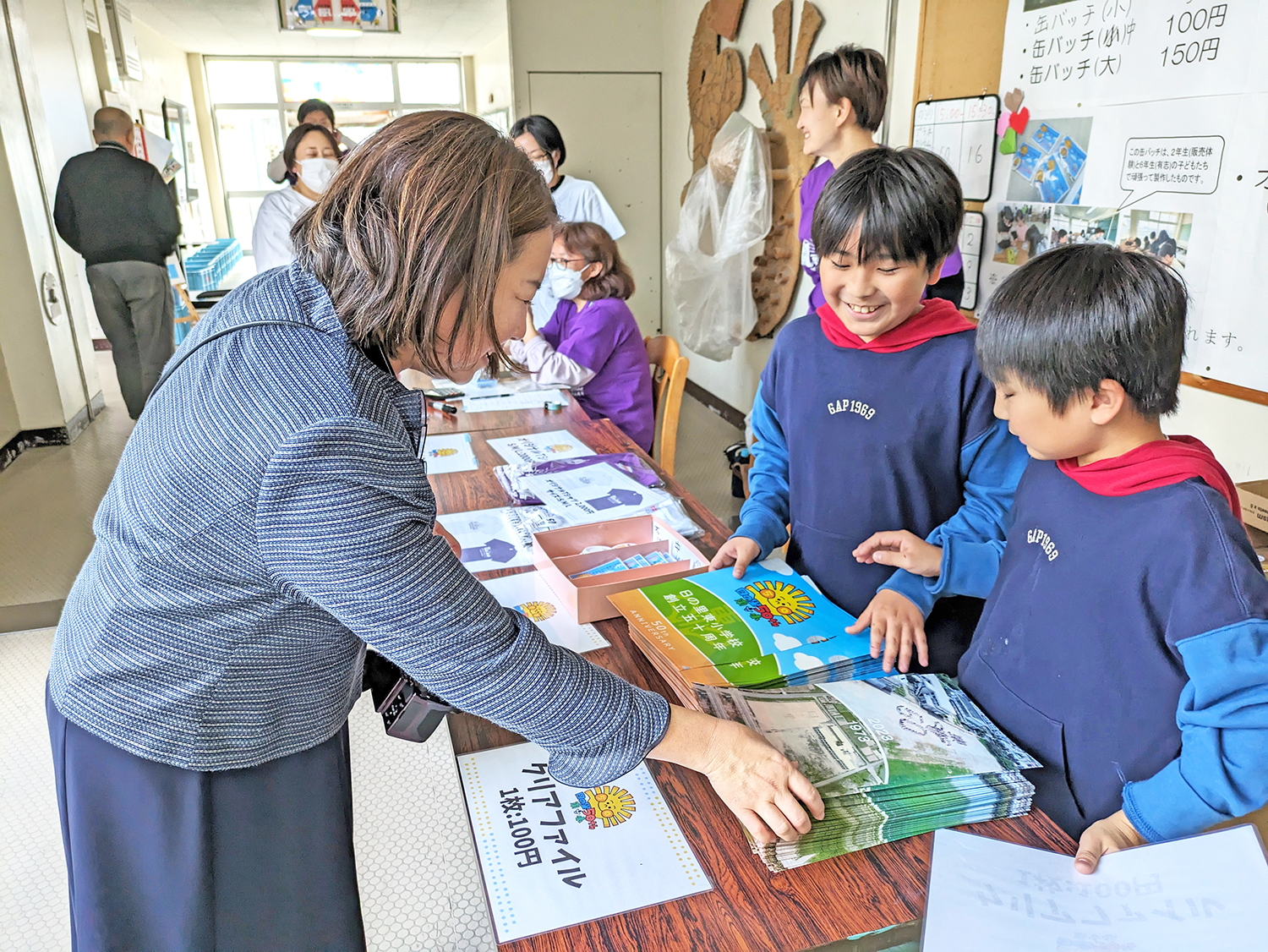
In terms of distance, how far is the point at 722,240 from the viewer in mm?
3910

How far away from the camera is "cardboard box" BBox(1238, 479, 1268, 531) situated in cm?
143

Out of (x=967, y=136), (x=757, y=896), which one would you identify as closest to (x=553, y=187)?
(x=967, y=136)

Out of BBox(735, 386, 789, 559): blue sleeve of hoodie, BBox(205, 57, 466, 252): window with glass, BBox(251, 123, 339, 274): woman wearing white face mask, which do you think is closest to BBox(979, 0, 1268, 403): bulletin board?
BBox(735, 386, 789, 559): blue sleeve of hoodie

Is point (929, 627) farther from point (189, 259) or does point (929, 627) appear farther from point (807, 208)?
point (189, 259)

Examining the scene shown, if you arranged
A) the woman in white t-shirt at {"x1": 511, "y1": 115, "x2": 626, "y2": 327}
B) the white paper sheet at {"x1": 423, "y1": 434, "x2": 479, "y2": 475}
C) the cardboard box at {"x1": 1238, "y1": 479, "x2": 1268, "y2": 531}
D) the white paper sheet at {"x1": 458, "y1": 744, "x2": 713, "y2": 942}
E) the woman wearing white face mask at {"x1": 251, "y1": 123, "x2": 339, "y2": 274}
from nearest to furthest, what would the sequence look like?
1. the white paper sheet at {"x1": 458, "y1": 744, "x2": 713, "y2": 942}
2. the cardboard box at {"x1": 1238, "y1": 479, "x2": 1268, "y2": 531}
3. the white paper sheet at {"x1": 423, "y1": 434, "x2": 479, "y2": 475}
4. the woman wearing white face mask at {"x1": 251, "y1": 123, "x2": 339, "y2": 274}
5. the woman in white t-shirt at {"x1": 511, "y1": 115, "x2": 626, "y2": 327}

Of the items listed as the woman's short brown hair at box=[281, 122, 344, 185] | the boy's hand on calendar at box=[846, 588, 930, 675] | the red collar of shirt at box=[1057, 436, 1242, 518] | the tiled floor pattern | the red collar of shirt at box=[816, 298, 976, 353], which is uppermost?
the woman's short brown hair at box=[281, 122, 344, 185]

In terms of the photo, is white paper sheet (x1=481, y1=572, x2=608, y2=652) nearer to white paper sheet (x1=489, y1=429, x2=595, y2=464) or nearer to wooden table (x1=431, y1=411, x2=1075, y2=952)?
wooden table (x1=431, y1=411, x2=1075, y2=952)

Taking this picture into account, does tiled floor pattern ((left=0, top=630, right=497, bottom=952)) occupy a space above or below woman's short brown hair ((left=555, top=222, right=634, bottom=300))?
below

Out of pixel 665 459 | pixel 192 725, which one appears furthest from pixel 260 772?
pixel 665 459

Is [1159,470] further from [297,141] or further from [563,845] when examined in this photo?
[297,141]

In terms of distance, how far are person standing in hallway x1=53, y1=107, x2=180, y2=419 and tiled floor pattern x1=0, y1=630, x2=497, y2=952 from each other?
136 cm

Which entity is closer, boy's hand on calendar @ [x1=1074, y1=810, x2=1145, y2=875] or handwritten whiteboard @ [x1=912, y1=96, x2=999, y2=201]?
boy's hand on calendar @ [x1=1074, y1=810, x2=1145, y2=875]

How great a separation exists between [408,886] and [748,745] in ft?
4.07

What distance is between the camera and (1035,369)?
2.79 ft
